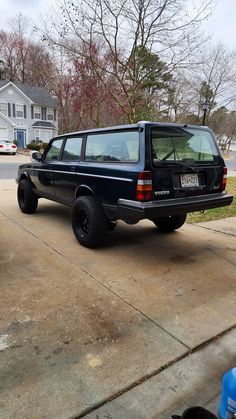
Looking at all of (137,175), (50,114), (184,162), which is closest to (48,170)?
(137,175)

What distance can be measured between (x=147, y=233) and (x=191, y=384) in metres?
3.32

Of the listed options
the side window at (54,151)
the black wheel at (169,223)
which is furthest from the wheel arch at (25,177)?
the black wheel at (169,223)

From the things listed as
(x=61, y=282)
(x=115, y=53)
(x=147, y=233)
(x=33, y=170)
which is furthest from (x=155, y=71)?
(x=61, y=282)

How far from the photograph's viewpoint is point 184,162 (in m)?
3.88

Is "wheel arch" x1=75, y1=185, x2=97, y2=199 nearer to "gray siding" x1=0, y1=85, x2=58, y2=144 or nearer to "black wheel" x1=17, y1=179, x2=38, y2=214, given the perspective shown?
"black wheel" x1=17, y1=179, x2=38, y2=214

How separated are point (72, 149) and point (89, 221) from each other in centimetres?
143

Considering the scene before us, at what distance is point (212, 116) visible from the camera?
45250mm

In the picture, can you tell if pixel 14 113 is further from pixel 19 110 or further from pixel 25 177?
pixel 25 177

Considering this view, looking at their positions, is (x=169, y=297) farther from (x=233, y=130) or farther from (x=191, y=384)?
(x=233, y=130)

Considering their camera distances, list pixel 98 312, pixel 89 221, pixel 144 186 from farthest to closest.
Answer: pixel 89 221, pixel 144 186, pixel 98 312

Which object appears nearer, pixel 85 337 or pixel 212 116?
pixel 85 337

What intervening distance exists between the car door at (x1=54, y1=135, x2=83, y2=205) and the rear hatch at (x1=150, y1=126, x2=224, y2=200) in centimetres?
146

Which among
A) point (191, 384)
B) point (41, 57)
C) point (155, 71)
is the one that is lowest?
point (191, 384)

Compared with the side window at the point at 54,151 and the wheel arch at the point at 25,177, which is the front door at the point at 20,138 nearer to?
the wheel arch at the point at 25,177
